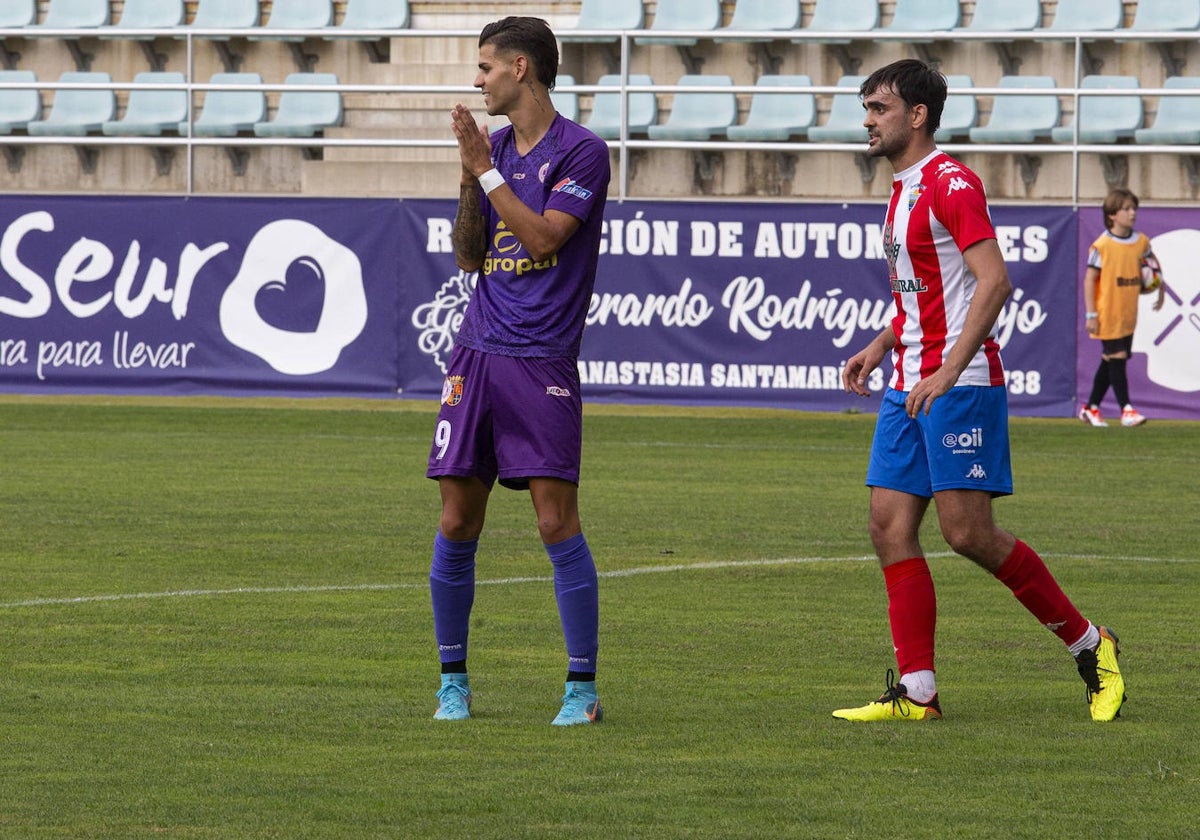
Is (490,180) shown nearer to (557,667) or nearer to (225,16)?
(557,667)

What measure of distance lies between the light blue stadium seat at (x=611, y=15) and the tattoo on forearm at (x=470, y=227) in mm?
18893

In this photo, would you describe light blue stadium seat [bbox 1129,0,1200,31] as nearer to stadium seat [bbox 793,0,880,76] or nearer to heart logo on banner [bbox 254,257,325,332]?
stadium seat [bbox 793,0,880,76]

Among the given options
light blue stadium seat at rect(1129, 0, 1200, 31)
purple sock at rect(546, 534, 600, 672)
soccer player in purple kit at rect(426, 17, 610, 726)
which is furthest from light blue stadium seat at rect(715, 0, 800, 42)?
purple sock at rect(546, 534, 600, 672)

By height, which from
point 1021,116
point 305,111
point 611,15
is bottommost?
point 1021,116

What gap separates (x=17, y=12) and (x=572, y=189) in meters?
21.9

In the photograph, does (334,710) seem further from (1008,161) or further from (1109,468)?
(1008,161)

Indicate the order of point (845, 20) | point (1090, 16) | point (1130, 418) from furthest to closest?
point (845, 20)
point (1090, 16)
point (1130, 418)

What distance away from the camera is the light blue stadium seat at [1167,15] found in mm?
22875

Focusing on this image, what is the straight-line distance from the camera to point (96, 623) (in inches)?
315

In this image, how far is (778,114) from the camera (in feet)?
78.2

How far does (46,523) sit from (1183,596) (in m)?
5.78

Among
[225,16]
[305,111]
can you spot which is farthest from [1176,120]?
[225,16]

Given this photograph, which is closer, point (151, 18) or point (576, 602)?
point (576, 602)

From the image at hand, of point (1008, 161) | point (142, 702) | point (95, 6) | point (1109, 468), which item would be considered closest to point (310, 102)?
point (95, 6)
